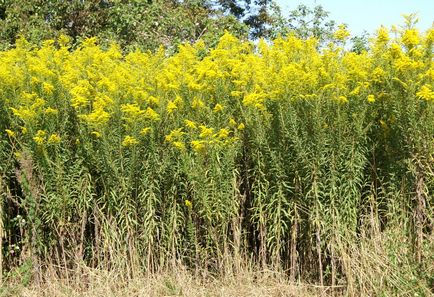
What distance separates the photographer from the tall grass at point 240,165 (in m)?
5.11

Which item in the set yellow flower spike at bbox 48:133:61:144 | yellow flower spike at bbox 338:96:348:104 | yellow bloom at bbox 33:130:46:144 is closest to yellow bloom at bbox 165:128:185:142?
yellow flower spike at bbox 48:133:61:144

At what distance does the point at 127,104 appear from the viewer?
5.27m

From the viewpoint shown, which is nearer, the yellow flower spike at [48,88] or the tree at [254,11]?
the yellow flower spike at [48,88]

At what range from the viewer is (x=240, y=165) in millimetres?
5406

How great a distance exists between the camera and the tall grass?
16.8 ft

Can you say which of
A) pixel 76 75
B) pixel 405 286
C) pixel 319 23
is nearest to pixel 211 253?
pixel 405 286

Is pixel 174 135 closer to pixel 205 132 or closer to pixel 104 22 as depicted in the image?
pixel 205 132

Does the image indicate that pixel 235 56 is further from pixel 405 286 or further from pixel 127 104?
pixel 405 286

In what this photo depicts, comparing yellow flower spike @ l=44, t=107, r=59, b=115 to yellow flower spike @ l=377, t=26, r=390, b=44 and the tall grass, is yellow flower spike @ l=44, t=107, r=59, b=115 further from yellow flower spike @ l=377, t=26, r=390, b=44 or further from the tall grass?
yellow flower spike @ l=377, t=26, r=390, b=44

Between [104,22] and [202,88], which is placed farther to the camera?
[104,22]

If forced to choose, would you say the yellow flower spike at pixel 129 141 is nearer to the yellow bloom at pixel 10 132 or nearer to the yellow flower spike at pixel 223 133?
the yellow flower spike at pixel 223 133

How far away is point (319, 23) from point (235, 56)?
860 centimetres

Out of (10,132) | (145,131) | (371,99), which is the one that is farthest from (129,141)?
(371,99)

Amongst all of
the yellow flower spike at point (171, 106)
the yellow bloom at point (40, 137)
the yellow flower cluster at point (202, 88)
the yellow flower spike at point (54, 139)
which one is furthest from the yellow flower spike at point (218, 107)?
the yellow bloom at point (40, 137)
